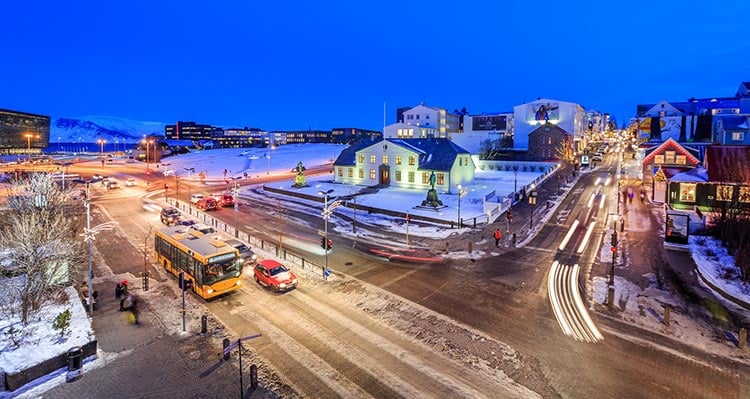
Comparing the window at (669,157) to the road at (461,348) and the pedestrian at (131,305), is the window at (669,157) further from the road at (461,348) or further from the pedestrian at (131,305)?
the pedestrian at (131,305)

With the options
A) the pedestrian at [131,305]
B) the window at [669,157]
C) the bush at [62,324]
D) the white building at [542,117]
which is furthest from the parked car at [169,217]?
the white building at [542,117]

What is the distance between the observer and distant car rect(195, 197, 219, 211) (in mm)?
45397

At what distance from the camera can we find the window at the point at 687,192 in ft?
135

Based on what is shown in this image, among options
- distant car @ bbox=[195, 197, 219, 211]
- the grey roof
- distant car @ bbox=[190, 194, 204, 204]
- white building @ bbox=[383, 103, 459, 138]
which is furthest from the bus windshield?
white building @ bbox=[383, 103, 459, 138]

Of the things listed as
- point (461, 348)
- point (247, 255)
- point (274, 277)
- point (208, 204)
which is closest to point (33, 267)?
point (274, 277)

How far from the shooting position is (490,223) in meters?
37.2

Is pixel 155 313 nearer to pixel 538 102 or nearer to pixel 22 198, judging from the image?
pixel 22 198

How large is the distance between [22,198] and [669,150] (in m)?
63.7

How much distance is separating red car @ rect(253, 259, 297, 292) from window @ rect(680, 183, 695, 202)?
42313mm

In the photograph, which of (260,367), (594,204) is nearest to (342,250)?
(260,367)

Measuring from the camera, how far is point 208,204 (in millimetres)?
45500

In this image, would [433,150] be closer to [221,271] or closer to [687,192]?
[687,192]

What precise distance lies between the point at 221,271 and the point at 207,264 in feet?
2.74

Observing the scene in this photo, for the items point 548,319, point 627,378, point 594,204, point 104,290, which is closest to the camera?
point 627,378
